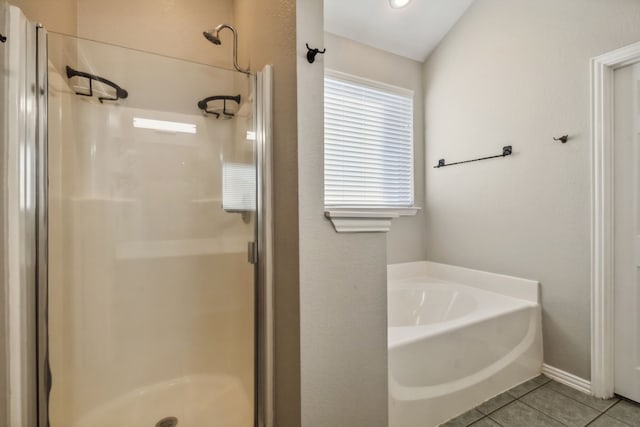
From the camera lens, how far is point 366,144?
2.45 meters

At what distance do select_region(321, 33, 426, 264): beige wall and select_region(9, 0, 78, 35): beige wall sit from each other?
1.58 meters

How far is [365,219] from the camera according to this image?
1120 mm

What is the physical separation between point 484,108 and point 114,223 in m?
2.67

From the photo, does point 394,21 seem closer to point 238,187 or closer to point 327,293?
point 238,187

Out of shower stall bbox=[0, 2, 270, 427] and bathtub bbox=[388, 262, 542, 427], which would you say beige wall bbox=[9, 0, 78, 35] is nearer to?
shower stall bbox=[0, 2, 270, 427]

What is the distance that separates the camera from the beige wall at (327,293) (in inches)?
40.8

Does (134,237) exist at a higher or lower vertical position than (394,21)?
lower

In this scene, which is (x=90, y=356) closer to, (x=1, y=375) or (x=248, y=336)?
(x=1, y=375)

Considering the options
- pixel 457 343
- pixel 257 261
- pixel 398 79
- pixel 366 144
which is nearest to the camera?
pixel 257 261

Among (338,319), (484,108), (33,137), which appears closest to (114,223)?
(33,137)

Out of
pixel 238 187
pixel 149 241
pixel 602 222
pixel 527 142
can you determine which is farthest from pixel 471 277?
pixel 149 241

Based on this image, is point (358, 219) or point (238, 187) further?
point (238, 187)

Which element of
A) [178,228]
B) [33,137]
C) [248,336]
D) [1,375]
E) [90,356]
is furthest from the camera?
[178,228]

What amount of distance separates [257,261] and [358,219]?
533 millimetres
